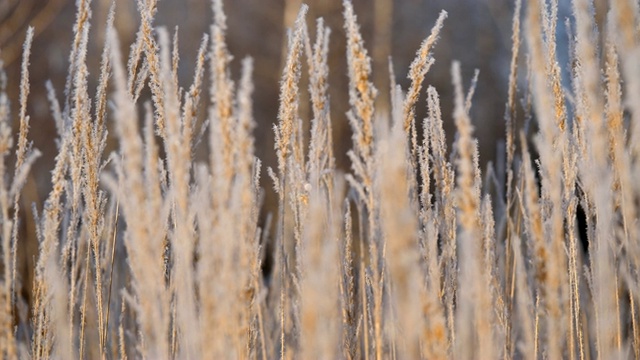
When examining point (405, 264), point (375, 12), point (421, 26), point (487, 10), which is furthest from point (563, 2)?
point (405, 264)

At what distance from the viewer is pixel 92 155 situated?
4.41 feet

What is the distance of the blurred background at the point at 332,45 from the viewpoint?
175 inches

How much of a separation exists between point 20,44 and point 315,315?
13.4 feet

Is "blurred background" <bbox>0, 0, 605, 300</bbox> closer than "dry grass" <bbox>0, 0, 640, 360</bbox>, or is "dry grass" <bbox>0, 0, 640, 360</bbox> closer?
"dry grass" <bbox>0, 0, 640, 360</bbox>

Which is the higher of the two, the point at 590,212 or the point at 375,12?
the point at 375,12

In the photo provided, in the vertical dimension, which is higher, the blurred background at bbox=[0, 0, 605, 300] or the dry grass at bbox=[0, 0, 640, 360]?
the blurred background at bbox=[0, 0, 605, 300]

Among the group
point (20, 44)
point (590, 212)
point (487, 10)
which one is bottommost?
point (590, 212)

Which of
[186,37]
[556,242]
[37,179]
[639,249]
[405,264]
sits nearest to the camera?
[405,264]

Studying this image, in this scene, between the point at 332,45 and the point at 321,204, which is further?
the point at 332,45

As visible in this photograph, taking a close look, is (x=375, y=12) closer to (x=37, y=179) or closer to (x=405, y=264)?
(x=37, y=179)

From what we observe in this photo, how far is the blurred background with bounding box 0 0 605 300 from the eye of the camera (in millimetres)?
4449

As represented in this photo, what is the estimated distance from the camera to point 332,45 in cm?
478

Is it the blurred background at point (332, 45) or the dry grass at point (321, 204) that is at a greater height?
the blurred background at point (332, 45)

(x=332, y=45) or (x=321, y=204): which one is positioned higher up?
(x=332, y=45)
